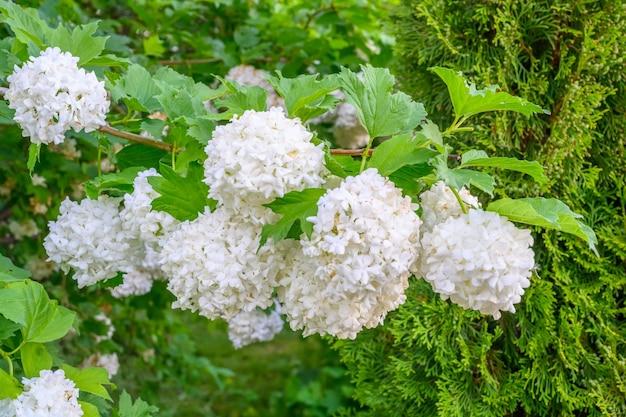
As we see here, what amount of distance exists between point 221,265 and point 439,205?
0.45 metres

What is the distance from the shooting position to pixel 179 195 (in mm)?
1690

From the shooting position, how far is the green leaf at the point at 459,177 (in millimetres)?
1422

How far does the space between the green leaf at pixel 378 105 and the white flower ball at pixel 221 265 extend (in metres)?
0.31

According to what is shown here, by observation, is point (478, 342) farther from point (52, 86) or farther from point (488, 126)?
point (52, 86)

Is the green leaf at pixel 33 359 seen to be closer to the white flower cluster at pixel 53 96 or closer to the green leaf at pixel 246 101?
the white flower cluster at pixel 53 96

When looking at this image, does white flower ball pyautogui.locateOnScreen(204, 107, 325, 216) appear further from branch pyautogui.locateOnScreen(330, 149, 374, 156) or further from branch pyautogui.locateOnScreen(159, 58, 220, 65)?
branch pyautogui.locateOnScreen(159, 58, 220, 65)

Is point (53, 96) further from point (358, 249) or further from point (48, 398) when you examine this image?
point (358, 249)

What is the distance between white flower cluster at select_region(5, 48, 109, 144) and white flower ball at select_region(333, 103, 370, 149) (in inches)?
67.8

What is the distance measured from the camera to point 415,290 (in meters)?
2.66

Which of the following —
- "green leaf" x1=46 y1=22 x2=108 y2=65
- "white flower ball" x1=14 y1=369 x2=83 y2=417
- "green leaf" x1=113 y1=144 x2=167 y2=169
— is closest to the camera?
"white flower ball" x1=14 y1=369 x2=83 y2=417

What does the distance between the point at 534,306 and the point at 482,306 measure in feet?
3.63

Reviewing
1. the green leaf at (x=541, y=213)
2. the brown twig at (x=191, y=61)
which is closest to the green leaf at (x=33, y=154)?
the green leaf at (x=541, y=213)

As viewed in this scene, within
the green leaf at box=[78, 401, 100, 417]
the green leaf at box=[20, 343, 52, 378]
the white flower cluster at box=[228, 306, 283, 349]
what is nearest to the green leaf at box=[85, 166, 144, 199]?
the green leaf at box=[20, 343, 52, 378]

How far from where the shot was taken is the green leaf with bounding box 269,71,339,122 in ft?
5.34
